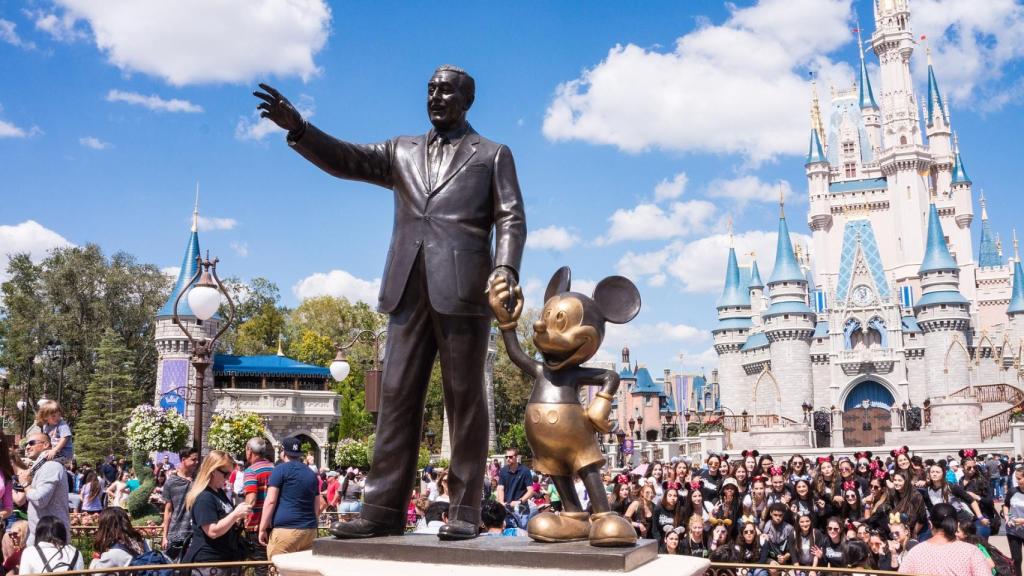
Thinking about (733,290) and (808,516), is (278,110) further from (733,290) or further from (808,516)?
(733,290)

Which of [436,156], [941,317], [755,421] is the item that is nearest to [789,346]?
[755,421]

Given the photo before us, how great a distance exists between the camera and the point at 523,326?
159ft

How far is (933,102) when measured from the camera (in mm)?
63656

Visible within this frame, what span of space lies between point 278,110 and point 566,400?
2074 millimetres

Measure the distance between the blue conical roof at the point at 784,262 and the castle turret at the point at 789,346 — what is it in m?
0.06

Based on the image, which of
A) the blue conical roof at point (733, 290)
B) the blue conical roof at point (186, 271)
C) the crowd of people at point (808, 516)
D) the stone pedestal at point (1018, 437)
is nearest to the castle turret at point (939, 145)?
the blue conical roof at point (733, 290)

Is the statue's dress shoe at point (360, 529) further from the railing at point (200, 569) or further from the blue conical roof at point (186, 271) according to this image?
the blue conical roof at point (186, 271)

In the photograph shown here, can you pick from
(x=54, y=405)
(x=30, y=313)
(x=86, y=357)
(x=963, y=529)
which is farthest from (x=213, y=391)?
(x=963, y=529)

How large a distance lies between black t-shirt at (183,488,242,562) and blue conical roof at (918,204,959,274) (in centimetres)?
5341

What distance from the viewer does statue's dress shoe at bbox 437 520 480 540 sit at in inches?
159

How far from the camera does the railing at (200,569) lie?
387cm

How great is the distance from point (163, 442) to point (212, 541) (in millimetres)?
15581

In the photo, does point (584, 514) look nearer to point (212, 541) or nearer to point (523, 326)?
point (212, 541)

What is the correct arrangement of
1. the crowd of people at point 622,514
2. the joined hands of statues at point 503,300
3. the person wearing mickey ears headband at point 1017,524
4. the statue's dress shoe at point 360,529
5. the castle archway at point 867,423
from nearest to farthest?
1. the joined hands of statues at point 503,300
2. the statue's dress shoe at point 360,529
3. the crowd of people at point 622,514
4. the person wearing mickey ears headband at point 1017,524
5. the castle archway at point 867,423
